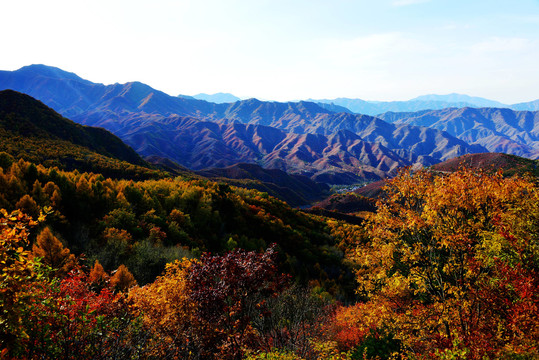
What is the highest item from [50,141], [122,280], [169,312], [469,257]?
[50,141]

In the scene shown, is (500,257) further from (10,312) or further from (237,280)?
(10,312)

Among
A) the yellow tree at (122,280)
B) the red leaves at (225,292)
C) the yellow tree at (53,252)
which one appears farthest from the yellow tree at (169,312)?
the yellow tree at (53,252)

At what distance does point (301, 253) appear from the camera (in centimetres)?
4994

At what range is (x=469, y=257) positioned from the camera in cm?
1628

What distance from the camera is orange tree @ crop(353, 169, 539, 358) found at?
456 inches

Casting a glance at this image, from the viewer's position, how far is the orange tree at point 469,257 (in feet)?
38.0

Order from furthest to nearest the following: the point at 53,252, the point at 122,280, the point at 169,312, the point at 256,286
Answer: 1. the point at 53,252
2. the point at 122,280
3. the point at 169,312
4. the point at 256,286

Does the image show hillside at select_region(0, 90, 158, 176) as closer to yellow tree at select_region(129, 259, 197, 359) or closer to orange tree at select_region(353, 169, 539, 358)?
yellow tree at select_region(129, 259, 197, 359)

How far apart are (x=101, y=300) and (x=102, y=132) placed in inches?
5798

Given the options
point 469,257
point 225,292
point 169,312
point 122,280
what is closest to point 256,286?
point 225,292

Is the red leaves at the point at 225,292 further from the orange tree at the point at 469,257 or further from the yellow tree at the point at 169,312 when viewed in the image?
the orange tree at the point at 469,257

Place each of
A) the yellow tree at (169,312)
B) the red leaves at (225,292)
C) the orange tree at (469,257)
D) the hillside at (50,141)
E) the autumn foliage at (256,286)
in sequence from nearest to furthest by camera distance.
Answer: the autumn foliage at (256,286)
the orange tree at (469,257)
the red leaves at (225,292)
the yellow tree at (169,312)
the hillside at (50,141)

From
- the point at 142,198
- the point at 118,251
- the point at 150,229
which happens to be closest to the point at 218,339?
the point at 118,251

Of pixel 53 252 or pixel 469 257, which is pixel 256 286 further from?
pixel 53 252
